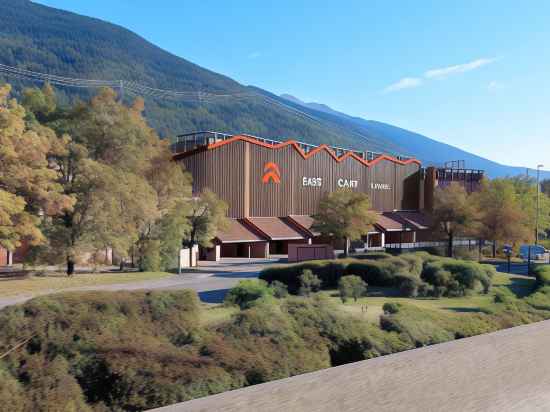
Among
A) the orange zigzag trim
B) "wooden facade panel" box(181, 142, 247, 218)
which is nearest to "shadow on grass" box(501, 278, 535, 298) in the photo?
"wooden facade panel" box(181, 142, 247, 218)

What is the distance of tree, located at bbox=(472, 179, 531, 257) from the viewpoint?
162 feet

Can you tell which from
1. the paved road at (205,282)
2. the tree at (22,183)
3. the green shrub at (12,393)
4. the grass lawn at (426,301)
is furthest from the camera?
the tree at (22,183)

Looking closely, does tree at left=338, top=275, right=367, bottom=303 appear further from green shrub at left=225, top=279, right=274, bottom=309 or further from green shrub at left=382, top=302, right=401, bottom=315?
green shrub at left=382, top=302, right=401, bottom=315

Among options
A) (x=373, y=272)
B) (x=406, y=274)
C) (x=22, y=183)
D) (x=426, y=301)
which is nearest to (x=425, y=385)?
(x=426, y=301)

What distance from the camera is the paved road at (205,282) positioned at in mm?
25328

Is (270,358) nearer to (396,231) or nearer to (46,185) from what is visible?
(46,185)

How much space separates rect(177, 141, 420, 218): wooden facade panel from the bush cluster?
27.5 m

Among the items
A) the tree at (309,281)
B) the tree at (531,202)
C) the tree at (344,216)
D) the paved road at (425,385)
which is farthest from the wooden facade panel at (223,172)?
the paved road at (425,385)

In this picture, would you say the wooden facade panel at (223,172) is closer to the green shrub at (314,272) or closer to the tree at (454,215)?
the tree at (454,215)

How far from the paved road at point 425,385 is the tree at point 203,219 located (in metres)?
32.9

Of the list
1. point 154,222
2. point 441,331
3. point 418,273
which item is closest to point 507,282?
point 418,273

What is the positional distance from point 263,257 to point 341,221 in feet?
33.9

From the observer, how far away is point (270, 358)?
9.77 meters

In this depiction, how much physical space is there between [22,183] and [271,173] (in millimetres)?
34445
